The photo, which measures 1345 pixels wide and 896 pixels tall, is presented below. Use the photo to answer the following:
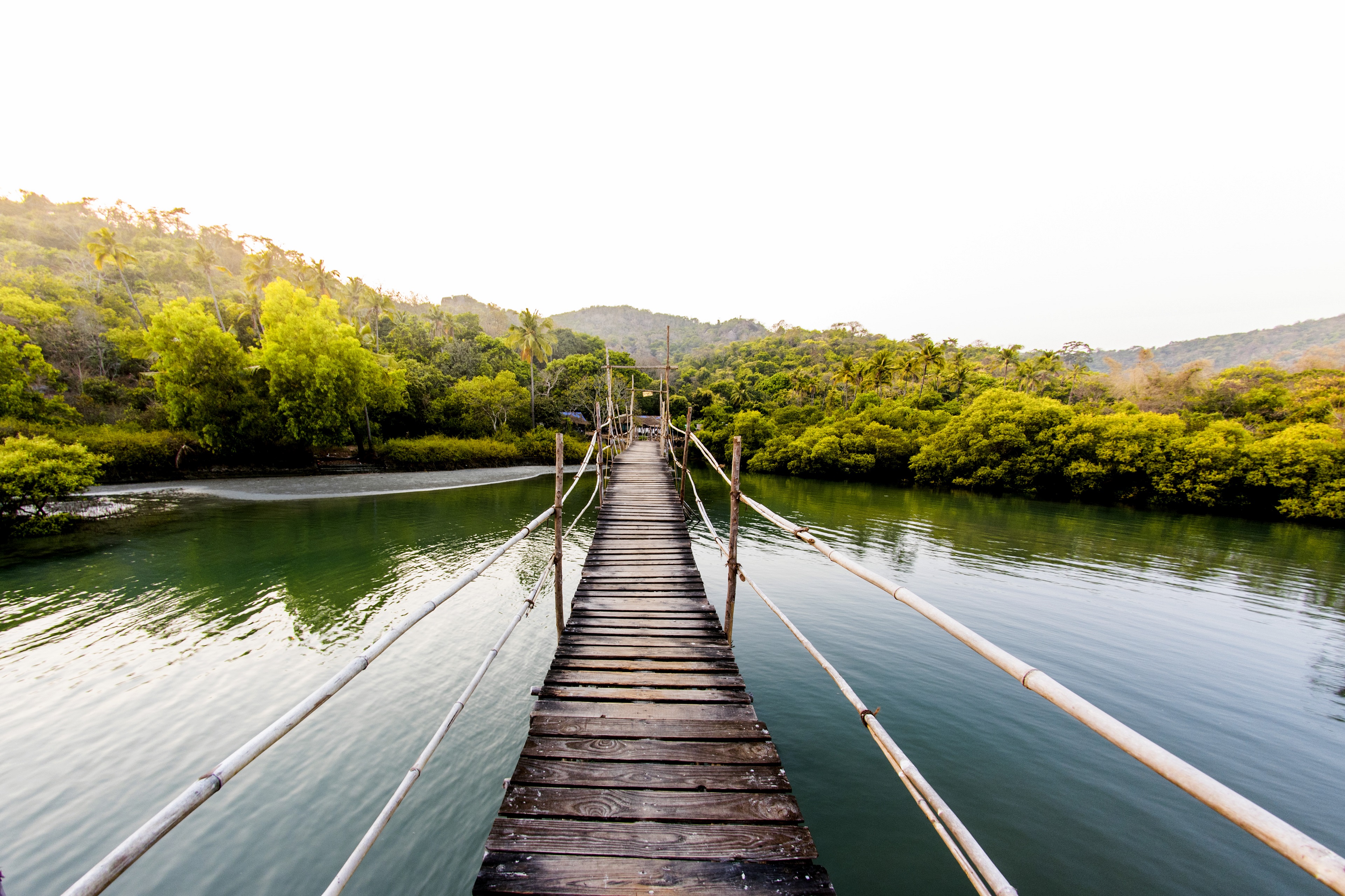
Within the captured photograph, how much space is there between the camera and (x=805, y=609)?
30.3 ft

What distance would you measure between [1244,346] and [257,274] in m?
154

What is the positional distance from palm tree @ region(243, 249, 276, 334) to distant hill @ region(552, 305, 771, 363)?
79832 mm

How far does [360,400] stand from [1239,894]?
3085 centimetres

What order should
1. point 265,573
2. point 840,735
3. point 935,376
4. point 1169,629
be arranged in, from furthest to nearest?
1. point 935,376
2. point 265,573
3. point 1169,629
4. point 840,735

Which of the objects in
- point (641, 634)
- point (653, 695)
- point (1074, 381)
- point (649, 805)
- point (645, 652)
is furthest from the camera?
point (1074, 381)

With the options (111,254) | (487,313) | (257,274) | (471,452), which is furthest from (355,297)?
(487,313)

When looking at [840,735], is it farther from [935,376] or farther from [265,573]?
[935,376]

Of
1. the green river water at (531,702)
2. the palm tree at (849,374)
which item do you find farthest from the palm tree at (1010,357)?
the green river water at (531,702)

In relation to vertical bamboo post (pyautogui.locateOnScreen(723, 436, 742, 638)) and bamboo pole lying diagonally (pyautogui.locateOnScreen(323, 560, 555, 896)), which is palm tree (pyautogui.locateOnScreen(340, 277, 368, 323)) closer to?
vertical bamboo post (pyautogui.locateOnScreen(723, 436, 742, 638))

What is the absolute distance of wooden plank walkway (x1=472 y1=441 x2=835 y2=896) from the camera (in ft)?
8.96

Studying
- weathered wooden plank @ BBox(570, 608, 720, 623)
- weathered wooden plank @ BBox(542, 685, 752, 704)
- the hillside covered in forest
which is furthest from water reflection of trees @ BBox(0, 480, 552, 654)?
weathered wooden plank @ BBox(542, 685, 752, 704)

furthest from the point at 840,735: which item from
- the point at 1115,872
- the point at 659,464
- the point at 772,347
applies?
the point at 772,347

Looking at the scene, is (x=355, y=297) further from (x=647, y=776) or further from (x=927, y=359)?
(x=927, y=359)

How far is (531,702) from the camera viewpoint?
6168 mm
